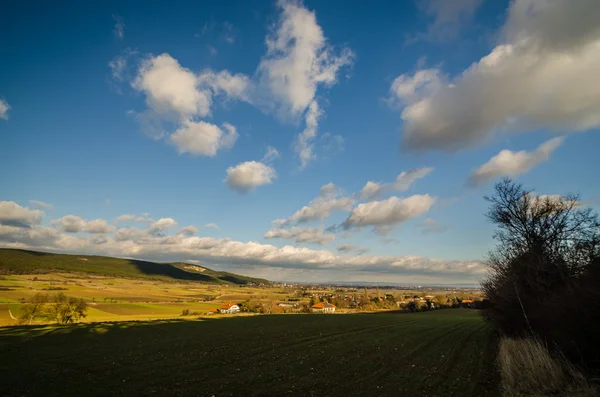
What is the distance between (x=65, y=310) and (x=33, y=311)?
5437 mm

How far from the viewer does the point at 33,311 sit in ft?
202

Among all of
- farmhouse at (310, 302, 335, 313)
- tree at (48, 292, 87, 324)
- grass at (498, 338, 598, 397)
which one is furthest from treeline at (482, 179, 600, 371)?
farmhouse at (310, 302, 335, 313)

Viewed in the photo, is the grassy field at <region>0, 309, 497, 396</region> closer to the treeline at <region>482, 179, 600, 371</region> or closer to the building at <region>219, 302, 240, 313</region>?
the treeline at <region>482, 179, 600, 371</region>

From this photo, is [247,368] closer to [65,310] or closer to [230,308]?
[65,310]

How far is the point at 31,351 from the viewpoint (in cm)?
2555

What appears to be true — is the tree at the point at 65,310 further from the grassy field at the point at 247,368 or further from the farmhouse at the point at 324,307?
the farmhouse at the point at 324,307

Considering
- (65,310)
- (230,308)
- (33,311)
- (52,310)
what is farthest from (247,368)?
(230,308)

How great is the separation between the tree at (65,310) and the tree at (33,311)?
53.2 inches

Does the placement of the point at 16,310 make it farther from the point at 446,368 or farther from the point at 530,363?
the point at 530,363

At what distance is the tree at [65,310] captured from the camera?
63875 mm

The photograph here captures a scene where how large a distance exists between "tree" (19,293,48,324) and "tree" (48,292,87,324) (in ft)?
4.44

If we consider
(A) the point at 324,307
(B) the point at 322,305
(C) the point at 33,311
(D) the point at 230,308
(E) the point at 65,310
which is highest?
(E) the point at 65,310

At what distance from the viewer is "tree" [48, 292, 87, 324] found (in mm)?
63875

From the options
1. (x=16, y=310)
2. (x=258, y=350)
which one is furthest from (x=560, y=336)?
(x=16, y=310)
